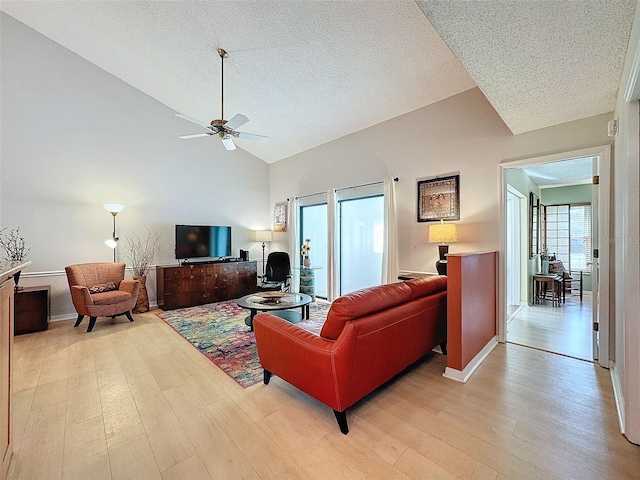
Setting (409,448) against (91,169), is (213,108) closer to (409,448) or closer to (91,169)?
(91,169)

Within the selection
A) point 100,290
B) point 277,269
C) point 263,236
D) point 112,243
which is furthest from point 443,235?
point 112,243

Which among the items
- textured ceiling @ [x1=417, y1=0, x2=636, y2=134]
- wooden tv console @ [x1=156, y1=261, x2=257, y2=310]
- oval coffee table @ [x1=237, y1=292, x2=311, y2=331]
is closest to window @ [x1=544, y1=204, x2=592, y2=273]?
textured ceiling @ [x1=417, y1=0, x2=636, y2=134]

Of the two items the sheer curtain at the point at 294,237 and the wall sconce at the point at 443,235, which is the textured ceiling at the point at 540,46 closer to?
the wall sconce at the point at 443,235

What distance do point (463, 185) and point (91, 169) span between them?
5679mm

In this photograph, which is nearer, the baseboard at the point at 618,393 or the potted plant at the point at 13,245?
the baseboard at the point at 618,393

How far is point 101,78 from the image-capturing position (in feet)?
14.9

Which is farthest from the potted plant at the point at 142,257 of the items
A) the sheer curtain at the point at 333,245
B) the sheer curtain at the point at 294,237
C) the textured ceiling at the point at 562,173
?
the textured ceiling at the point at 562,173

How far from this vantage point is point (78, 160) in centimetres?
440

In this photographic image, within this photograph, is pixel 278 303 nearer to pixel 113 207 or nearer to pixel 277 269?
pixel 277 269

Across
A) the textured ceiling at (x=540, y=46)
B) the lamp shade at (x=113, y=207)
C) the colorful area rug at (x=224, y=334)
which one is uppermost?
the textured ceiling at (x=540, y=46)

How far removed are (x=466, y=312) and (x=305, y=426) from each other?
1.66 metres

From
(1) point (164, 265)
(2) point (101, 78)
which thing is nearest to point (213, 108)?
(2) point (101, 78)

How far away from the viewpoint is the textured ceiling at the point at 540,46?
151cm

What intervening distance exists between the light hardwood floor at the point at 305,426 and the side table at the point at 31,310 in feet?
4.04
